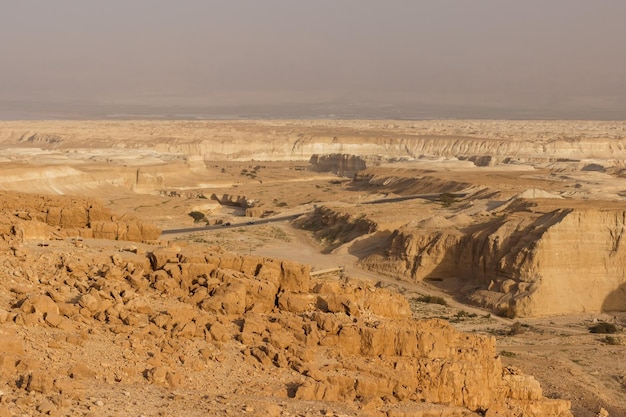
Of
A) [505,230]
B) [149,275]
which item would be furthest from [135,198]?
[149,275]

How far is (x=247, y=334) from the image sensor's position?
12688 millimetres

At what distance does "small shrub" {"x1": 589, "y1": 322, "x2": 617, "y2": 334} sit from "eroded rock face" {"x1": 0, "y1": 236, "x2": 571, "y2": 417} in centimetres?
1640

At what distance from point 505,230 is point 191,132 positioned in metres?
135

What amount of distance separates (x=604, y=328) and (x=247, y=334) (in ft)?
69.0

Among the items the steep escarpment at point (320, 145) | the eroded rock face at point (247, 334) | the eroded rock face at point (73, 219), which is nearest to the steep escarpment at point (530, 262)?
the eroded rock face at point (73, 219)

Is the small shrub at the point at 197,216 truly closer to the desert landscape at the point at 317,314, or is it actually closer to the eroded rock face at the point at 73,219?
the desert landscape at the point at 317,314

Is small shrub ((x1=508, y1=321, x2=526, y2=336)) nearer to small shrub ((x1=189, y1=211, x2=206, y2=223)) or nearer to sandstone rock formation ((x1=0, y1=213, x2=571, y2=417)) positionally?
sandstone rock formation ((x1=0, y1=213, x2=571, y2=417))

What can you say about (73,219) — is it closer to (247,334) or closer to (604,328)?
(247,334)

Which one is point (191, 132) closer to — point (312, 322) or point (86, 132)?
point (86, 132)

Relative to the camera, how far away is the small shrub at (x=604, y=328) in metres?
30.2

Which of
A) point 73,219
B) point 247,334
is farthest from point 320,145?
point 247,334

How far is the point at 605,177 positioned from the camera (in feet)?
255

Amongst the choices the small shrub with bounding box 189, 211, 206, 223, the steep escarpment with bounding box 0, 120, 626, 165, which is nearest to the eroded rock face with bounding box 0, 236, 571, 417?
the small shrub with bounding box 189, 211, 206, 223

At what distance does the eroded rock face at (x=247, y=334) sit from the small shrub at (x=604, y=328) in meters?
16.4
